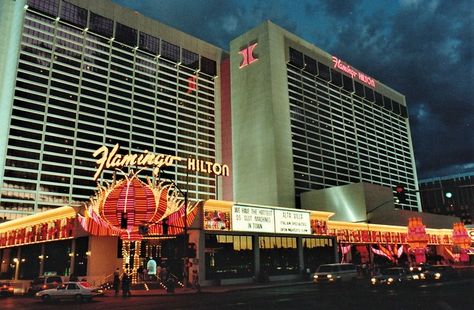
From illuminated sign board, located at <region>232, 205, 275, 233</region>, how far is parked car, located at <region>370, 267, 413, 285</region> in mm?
17304

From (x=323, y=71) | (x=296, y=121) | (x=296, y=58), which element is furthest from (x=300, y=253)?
(x=323, y=71)

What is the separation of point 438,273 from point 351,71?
105m

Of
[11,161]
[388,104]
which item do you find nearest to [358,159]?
[388,104]

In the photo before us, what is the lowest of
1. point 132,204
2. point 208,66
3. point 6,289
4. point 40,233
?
point 6,289

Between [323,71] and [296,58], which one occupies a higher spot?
[323,71]

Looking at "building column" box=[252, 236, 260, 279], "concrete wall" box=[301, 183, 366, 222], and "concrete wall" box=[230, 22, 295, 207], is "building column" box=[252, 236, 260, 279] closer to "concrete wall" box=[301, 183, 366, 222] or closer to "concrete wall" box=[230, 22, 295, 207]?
"concrete wall" box=[301, 183, 366, 222]

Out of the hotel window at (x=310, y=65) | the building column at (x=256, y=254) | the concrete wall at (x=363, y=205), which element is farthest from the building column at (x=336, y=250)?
the hotel window at (x=310, y=65)

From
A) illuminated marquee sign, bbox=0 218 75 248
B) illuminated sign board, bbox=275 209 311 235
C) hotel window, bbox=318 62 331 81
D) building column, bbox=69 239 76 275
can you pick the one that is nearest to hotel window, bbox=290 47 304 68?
hotel window, bbox=318 62 331 81

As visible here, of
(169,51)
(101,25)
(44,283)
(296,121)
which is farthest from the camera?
(169,51)

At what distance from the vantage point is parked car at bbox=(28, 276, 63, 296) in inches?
1271

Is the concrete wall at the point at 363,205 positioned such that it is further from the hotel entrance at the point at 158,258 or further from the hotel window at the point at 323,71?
the hotel window at the point at 323,71

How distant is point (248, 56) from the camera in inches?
4245

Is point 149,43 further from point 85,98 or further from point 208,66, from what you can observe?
point 85,98

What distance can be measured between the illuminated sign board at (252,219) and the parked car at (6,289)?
21.4 metres
